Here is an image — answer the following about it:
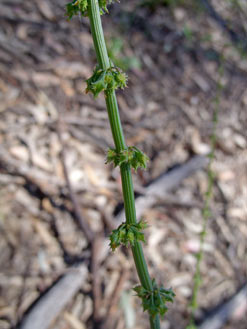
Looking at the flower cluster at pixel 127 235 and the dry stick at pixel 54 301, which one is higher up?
the dry stick at pixel 54 301

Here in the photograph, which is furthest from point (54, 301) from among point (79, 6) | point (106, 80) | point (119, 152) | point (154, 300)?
point (79, 6)

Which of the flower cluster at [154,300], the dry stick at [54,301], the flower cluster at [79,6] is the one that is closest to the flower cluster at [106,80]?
the flower cluster at [79,6]

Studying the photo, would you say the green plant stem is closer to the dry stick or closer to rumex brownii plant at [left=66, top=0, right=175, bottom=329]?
rumex brownii plant at [left=66, top=0, right=175, bottom=329]

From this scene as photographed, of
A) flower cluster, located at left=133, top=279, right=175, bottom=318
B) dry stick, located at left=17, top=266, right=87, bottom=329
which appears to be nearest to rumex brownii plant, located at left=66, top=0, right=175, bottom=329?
flower cluster, located at left=133, top=279, right=175, bottom=318

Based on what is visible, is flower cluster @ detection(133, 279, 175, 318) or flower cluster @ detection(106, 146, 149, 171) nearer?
flower cluster @ detection(106, 146, 149, 171)

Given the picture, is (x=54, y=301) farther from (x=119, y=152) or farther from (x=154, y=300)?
(x=119, y=152)

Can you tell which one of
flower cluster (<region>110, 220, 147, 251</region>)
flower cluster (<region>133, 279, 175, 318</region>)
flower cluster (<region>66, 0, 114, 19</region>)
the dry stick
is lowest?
flower cluster (<region>133, 279, 175, 318</region>)

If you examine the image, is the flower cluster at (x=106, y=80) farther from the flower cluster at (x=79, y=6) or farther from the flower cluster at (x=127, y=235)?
the flower cluster at (x=127, y=235)

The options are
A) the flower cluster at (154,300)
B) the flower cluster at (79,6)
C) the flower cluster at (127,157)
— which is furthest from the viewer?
the flower cluster at (154,300)
